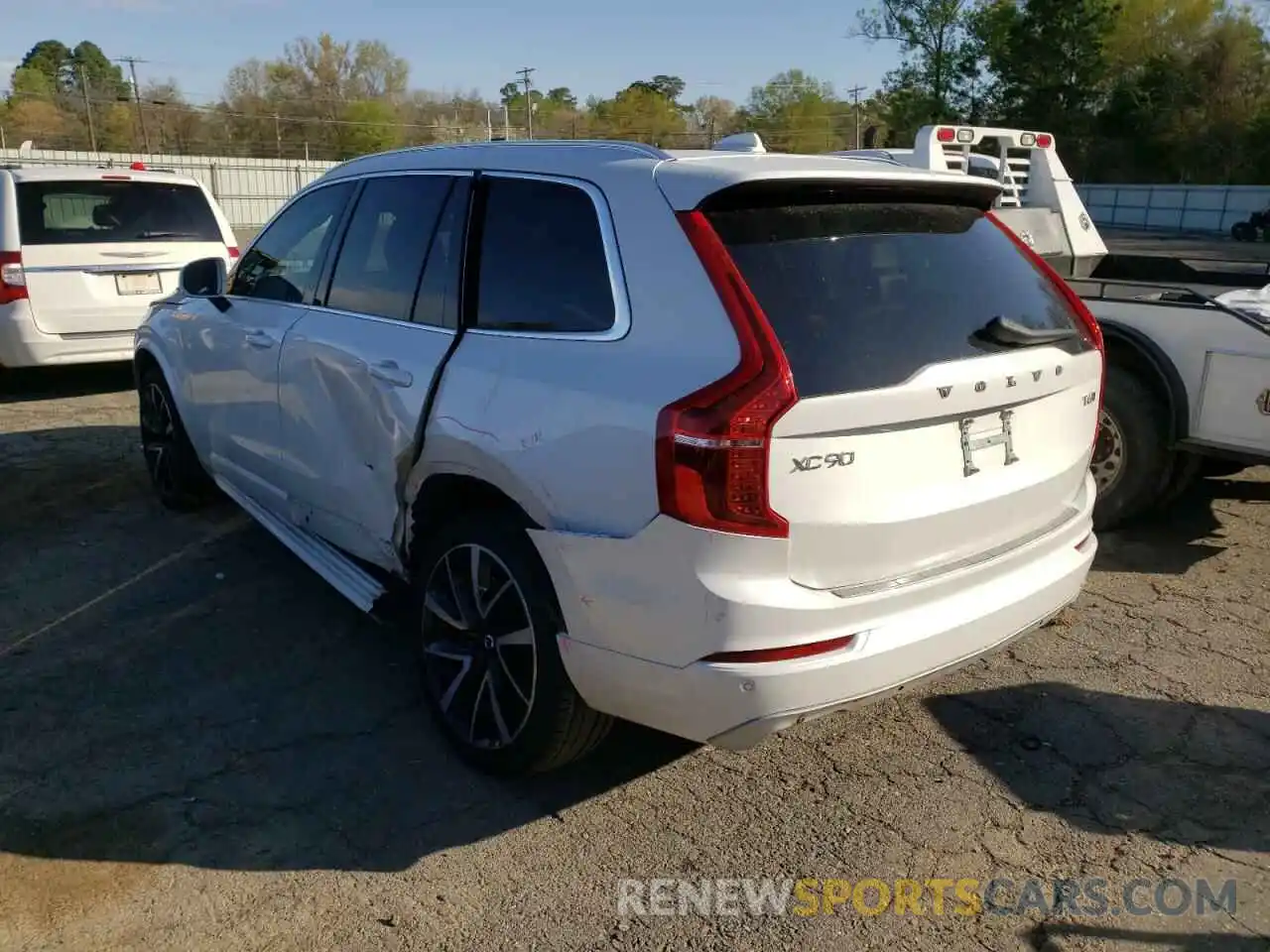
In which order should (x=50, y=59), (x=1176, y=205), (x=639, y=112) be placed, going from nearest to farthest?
1. (x=1176, y=205)
2. (x=639, y=112)
3. (x=50, y=59)

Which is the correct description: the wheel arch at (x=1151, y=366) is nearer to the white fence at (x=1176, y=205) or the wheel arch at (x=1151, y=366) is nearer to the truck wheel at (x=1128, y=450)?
the truck wheel at (x=1128, y=450)

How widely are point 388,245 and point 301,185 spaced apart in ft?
89.2

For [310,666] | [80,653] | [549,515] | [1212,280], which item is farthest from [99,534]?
[1212,280]

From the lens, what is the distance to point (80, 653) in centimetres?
421

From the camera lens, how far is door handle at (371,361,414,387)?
11.4 ft

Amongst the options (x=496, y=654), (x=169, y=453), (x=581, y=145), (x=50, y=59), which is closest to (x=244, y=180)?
(x=169, y=453)

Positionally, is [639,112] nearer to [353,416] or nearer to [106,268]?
[106,268]

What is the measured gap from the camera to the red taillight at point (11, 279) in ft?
27.0

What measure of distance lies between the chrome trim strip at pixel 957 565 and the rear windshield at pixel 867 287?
506 mm

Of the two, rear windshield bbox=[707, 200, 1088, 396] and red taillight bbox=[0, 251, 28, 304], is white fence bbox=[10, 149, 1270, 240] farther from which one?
rear windshield bbox=[707, 200, 1088, 396]

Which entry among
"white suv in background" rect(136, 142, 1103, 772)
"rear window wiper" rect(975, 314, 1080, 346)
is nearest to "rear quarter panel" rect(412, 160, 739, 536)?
"white suv in background" rect(136, 142, 1103, 772)

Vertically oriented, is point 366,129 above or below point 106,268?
above

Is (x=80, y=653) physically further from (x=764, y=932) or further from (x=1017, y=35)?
(x=1017, y=35)

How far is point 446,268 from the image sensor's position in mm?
3543
